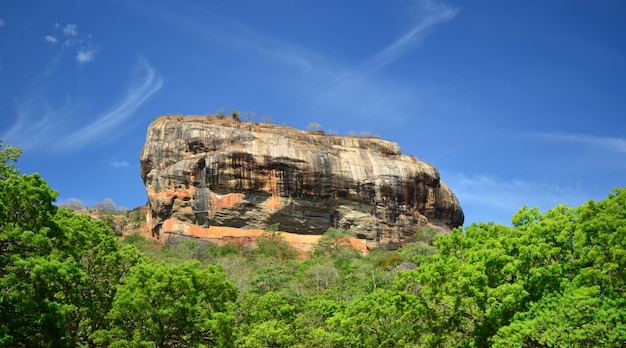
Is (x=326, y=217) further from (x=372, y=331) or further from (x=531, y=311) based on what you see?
(x=531, y=311)

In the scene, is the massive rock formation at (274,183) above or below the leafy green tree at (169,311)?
above

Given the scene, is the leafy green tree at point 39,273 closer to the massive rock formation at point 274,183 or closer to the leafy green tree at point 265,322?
the leafy green tree at point 265,322

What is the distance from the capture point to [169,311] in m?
16.2

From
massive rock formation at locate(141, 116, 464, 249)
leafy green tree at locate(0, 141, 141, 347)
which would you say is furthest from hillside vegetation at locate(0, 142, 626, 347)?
massive rock formation at locate(141, 116, 464, 249)

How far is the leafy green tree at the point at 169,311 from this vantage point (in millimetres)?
16312

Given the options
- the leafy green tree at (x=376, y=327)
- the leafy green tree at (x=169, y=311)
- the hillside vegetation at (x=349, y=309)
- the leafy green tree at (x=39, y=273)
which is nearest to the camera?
the leafy green tree at (x=39, y=273)

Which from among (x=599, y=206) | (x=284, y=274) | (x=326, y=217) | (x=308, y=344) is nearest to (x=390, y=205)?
(x=326, y=217)

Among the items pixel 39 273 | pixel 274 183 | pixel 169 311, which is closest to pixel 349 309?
pixel 169 311

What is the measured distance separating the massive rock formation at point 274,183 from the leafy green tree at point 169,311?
33.9 metres

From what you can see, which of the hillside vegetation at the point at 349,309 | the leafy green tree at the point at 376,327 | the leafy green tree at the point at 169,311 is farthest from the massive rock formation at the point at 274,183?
the leafy green tree at the point at 169,311

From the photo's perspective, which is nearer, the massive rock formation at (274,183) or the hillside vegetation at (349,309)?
the hillside vegetation at (349,309)

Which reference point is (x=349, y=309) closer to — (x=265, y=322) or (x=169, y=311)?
(x=265, y=322)

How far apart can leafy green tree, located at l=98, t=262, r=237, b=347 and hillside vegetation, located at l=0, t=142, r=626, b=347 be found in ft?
0.12

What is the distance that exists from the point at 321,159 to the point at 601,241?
1620 inches
